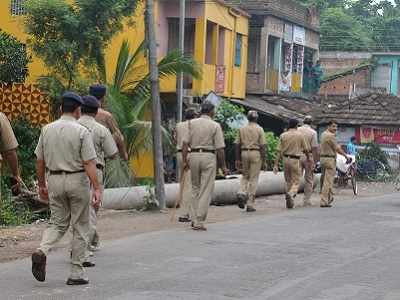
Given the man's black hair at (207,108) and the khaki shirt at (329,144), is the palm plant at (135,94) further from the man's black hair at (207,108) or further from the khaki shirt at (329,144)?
the man's black hair at (207,108)

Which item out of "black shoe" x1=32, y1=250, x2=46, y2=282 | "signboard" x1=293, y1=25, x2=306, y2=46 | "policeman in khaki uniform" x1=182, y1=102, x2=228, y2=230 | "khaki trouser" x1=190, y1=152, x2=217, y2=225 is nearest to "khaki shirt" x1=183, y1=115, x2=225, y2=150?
"policeman in khaki uniform" x1=182, y1=102, x2=228, y2=230

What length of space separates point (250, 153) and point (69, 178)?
880 cm

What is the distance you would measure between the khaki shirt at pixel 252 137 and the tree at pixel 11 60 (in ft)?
20.8

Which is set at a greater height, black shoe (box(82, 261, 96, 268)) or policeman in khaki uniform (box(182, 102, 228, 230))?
policeman in khaki uniform (box(182, 102, 228, 230))

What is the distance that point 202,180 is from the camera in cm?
1325

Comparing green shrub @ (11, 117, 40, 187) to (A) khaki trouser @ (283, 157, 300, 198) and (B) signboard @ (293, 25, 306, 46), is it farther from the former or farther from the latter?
(B) signboard @ (293, 25, 306, 46)

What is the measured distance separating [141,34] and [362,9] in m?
44.7

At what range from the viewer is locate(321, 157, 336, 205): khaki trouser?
18953 mm

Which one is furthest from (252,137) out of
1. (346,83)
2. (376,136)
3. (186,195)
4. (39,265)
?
(346,83)

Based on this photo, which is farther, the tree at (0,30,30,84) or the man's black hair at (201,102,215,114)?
the tree at (0,30,30,84)

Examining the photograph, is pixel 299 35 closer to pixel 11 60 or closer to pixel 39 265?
pixel 11 60

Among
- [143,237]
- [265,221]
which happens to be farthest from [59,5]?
[143,237]

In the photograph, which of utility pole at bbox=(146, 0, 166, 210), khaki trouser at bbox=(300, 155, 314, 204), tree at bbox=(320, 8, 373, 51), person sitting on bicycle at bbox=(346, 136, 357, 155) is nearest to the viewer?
utility pole at bbox=(146, 0, 166, 210)

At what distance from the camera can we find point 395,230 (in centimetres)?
1445
